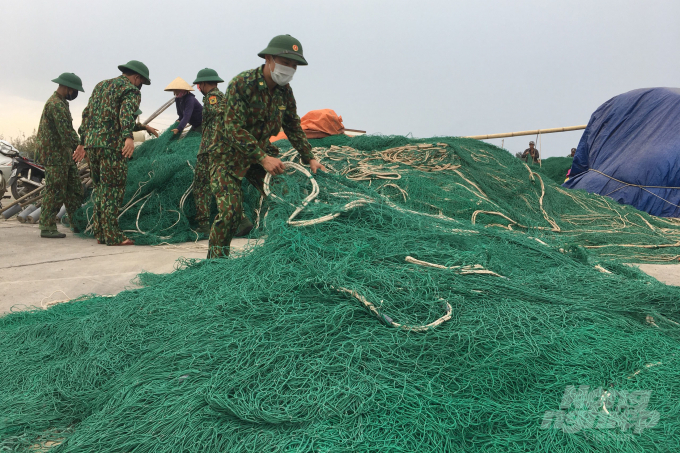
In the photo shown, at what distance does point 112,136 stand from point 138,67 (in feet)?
2.72

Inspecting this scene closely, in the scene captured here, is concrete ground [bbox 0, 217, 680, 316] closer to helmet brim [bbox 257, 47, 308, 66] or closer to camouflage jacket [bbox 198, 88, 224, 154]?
camouflage jacket [bbox 198, 88, 224, 154]

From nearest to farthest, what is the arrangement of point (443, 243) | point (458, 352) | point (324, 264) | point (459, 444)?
point (459, 444), point (458, 352), point (324, 264), point (443, 243)

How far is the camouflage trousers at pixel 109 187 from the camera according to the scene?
5.23 metres

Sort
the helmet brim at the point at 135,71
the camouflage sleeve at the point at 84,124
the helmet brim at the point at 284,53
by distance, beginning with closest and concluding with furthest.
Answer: the helmet brim at the point at 284,53 < the helmet brim at the point at 135,71 < the camouflage sleeve at the point at 84,124

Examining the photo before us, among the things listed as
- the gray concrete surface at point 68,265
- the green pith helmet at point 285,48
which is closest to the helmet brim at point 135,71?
the gray concrete surface at point 68,265

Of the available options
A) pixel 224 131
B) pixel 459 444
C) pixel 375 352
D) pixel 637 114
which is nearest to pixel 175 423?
pixel 375 352

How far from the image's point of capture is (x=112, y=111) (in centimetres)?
519

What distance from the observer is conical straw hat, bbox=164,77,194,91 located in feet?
21.5

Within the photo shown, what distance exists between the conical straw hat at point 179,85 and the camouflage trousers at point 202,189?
4.87 feet

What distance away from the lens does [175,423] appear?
5.15 feet

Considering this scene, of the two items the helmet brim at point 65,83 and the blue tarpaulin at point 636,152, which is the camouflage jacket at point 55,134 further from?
the blue tarpaulin at point 636,152

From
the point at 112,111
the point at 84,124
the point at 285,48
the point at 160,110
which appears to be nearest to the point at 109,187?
the point at 112,111

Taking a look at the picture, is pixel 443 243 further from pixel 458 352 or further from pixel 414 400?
pixel 414 400

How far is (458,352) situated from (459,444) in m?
0.38
